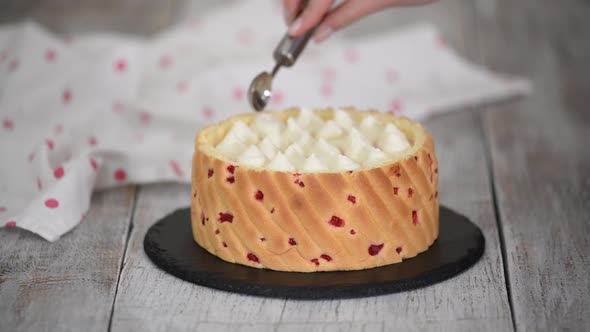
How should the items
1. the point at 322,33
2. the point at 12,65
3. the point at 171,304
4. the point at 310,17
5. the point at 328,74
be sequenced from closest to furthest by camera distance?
the point at 171,304
the point at 310,17
the point at 322,33
the point at 12,65
the point at 328,74

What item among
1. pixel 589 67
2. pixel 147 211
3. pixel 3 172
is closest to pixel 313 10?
pixel 147 211

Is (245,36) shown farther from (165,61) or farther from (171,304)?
(171,304)

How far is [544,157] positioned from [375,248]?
30.1 inches

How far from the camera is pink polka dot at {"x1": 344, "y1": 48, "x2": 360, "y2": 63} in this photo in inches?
97.3

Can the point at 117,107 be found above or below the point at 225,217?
below

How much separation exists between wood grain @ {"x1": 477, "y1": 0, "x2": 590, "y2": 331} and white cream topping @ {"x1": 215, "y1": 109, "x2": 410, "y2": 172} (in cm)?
26

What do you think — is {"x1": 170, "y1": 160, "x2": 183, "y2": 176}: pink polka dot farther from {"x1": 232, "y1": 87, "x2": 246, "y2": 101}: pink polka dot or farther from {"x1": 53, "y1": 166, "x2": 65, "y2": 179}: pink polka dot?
{"x1": 232, "y1": 87, "x2": 246, "y2": 101}: pink polka dot

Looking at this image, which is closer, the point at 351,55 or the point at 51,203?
the point at 51,203

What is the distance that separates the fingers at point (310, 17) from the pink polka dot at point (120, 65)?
2.37ft

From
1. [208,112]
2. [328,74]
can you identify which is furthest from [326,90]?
[208,112]

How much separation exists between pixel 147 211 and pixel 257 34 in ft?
3.05

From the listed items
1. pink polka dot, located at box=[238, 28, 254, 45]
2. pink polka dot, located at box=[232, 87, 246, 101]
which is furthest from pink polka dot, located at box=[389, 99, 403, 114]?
pink polka dot, located at box=[238, 28, 254, 45]

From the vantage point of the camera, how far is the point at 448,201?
1760mm

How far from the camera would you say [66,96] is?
7.11ft
